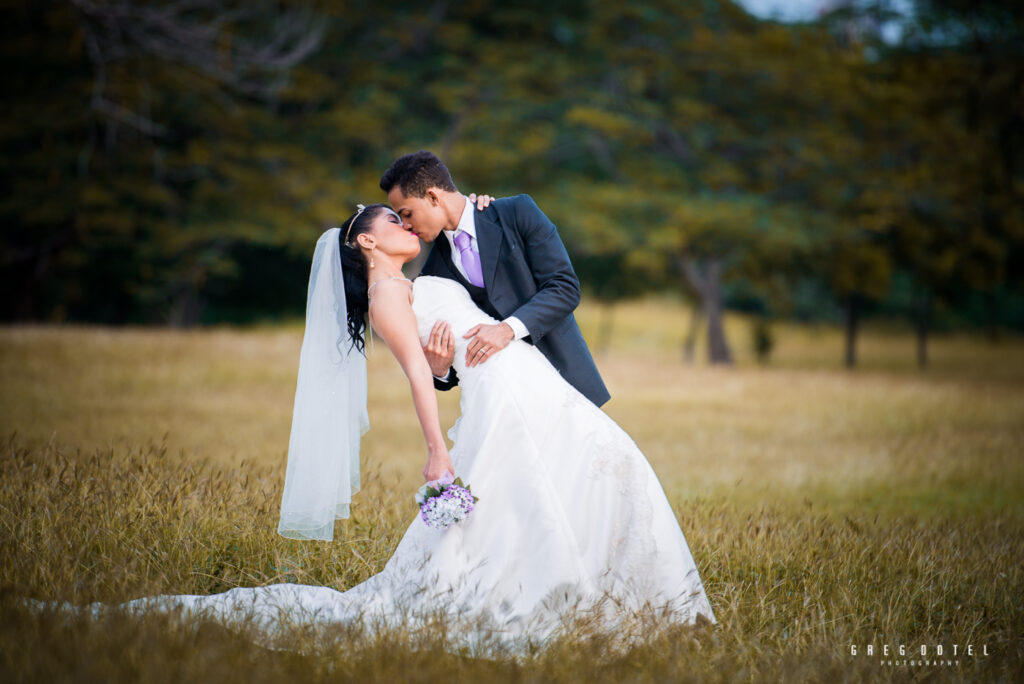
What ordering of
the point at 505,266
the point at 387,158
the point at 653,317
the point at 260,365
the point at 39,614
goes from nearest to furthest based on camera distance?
1. the point at 39,614
2. the point at 505,266
3. the point at 260,365
4. the point at 387,158
5. the point at 653,317

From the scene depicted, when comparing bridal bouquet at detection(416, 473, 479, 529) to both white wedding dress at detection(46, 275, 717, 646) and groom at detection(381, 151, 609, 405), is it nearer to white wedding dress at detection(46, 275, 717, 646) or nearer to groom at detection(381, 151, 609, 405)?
white wedding dress at detection(46, 275, 717, 646)

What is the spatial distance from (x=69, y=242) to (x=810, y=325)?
115 feet

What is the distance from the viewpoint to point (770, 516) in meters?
5.73

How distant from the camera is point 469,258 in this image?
4.25 meters

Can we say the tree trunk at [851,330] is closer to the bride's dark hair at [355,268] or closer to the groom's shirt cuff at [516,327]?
the groom's shirt cuff at [516,327]

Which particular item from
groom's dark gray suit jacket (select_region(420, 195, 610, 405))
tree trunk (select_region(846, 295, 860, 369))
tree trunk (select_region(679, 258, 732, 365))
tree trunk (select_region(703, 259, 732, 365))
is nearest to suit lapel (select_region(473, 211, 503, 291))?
groom's dark gray suit jacket (select_region(420, 195, 610, 405))

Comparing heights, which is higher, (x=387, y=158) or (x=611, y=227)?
(x=387, y=158)

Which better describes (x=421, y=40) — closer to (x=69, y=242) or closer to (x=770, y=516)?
(x=69, y=242)

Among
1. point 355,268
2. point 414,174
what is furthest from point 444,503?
point 414,174

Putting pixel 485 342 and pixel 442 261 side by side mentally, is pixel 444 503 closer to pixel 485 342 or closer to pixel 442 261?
pixel 485 342

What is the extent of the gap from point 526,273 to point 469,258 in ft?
0.99

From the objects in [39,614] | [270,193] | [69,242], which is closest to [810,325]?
[270,193]

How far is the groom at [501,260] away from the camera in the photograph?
3.97 meters

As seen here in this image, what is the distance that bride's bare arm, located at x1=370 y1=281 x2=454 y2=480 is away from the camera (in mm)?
3685
